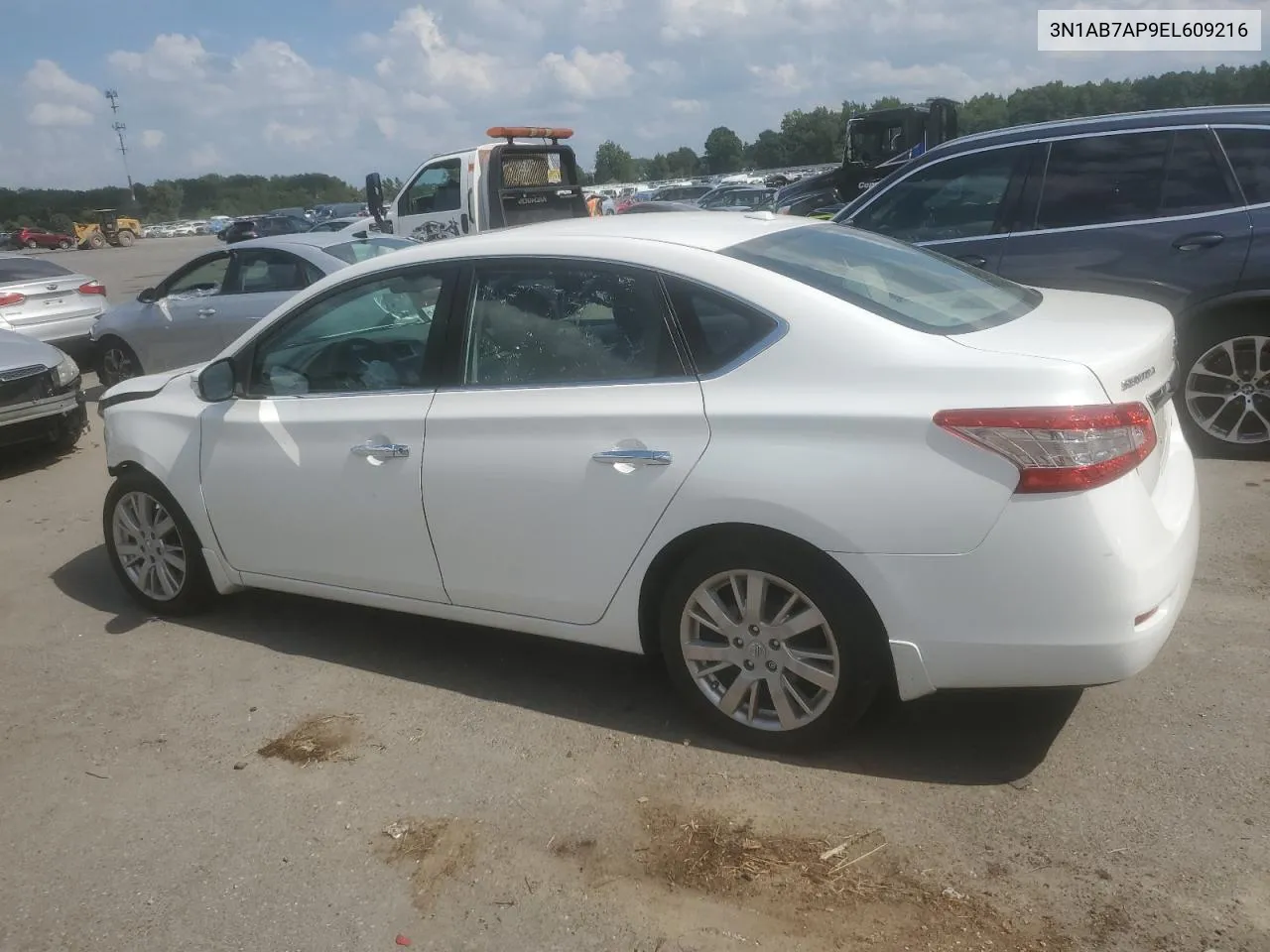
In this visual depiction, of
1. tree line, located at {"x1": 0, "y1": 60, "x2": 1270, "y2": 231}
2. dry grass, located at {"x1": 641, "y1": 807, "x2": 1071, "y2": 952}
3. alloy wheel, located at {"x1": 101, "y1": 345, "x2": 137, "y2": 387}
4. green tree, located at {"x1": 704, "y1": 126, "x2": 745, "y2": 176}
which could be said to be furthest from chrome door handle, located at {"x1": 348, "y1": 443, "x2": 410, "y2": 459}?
green tree, located at {"x1": 704, "y1": 126, "x2": 745, "y2": 176}

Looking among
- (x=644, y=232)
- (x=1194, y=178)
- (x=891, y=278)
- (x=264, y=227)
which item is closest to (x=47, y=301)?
(x=644, y=232)

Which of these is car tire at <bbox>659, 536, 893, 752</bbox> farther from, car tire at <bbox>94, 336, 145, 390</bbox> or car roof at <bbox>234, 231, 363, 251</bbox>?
car tire at <bbox>94, 336, 145, 390</bbox>

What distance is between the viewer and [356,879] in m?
3.02

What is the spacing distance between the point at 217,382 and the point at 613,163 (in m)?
89.1

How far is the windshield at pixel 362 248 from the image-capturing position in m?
8.73

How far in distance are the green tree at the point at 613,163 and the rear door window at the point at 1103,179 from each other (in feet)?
265

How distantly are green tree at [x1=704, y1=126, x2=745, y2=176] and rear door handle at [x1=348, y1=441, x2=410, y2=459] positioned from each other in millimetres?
84343

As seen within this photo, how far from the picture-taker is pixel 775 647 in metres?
3.31

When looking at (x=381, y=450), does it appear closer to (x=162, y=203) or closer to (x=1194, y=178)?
(x=1194, y=178)

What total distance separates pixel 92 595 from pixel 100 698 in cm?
134

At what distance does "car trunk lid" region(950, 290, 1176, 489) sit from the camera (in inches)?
118

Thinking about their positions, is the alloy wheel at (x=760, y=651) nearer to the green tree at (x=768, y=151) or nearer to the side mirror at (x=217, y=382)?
the side mirror at (x=217, y=382)

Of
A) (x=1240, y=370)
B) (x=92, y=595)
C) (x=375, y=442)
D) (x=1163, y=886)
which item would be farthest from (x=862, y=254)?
(x=92, y=595)

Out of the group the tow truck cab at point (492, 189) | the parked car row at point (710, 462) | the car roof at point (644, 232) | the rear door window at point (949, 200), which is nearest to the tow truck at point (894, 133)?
the tow truck cab at point (492, 189)
